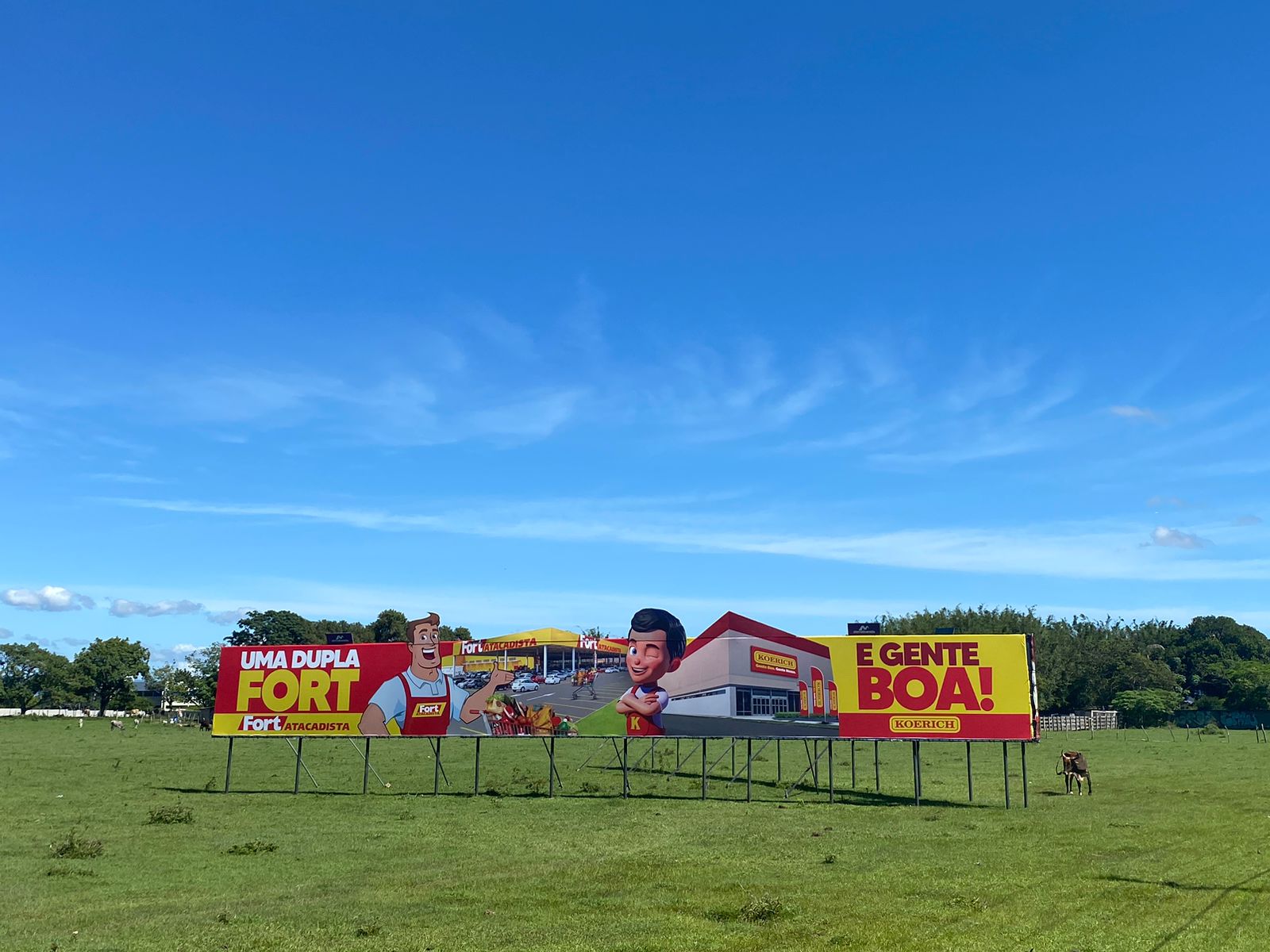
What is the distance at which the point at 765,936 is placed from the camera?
1684 centimetres

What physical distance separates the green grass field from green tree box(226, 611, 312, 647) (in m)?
125

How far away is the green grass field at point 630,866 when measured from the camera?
669 inches

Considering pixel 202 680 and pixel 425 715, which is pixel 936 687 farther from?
pixel 202 680

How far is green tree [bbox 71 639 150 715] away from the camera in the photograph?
140000 millimetres

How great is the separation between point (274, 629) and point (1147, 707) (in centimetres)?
13153

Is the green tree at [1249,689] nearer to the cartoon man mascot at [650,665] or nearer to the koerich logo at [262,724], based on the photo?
the cartoon man mascot at [650,665]

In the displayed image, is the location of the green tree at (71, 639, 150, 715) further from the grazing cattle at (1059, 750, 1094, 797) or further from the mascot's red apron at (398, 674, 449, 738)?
the grazing cattle at (1059, 750, 1094, 797)

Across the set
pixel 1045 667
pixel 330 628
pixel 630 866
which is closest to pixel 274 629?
pixel 330 628

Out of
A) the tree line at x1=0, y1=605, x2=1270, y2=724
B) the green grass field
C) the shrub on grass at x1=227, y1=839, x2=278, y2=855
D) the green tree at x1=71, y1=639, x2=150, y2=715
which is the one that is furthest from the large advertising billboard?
the green tree at x1=71, y1=639, x2=150, y2=715

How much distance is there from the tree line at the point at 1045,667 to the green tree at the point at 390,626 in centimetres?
18

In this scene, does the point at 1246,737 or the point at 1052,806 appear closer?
the point at 1052,806

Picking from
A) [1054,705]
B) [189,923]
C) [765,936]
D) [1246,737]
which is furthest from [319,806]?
[1054,705]

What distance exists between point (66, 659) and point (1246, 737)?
6030 inches

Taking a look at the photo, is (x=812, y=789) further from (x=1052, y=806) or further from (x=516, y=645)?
(x=516, y=645)
